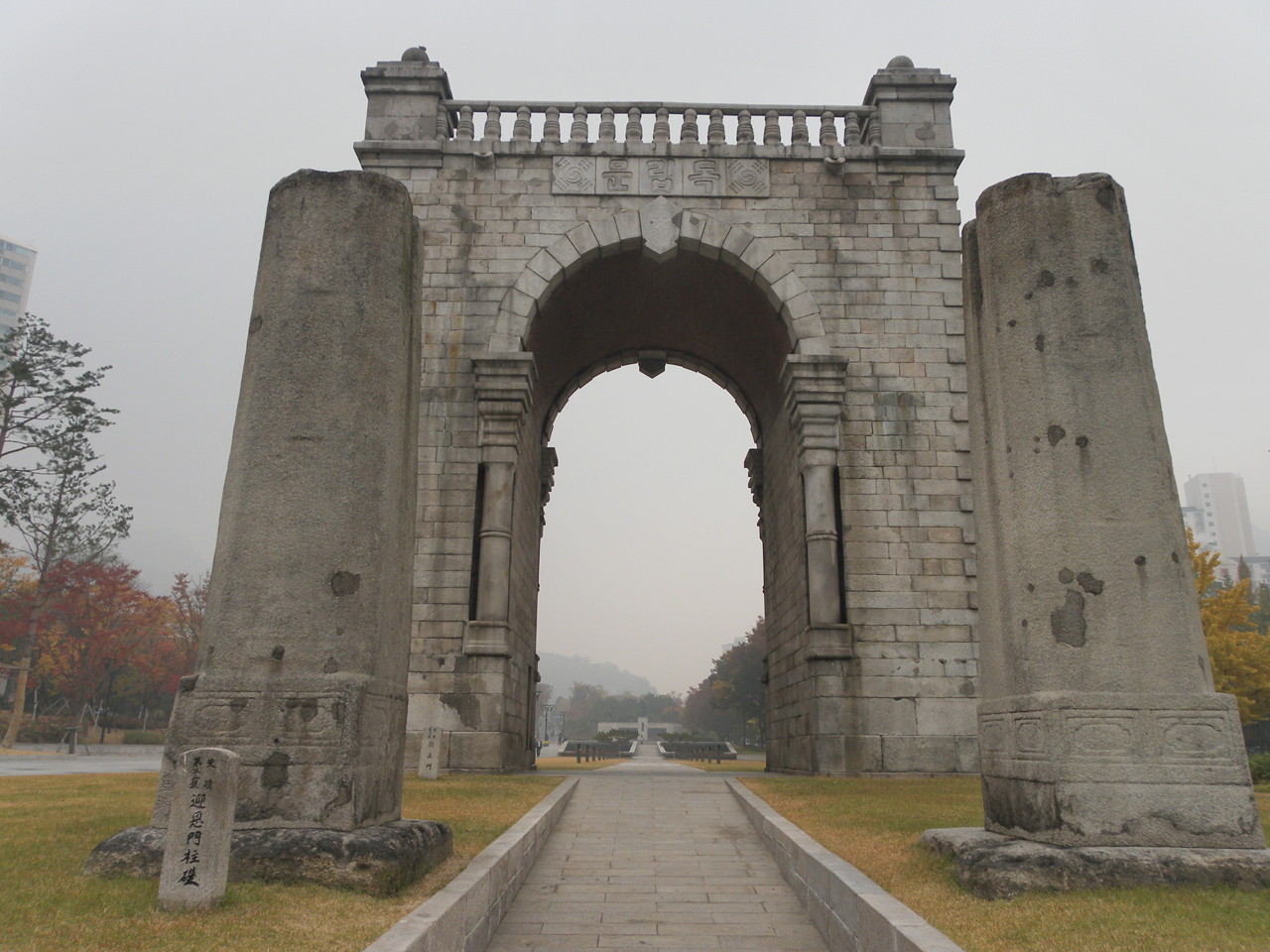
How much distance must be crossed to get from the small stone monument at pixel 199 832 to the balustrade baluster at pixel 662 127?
13511 millimetres

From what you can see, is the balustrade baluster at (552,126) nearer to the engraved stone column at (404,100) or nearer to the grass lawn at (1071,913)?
the engraved stone column at (404,100)

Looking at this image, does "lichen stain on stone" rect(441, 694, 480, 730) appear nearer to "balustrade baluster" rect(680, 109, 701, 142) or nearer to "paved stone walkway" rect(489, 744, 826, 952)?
"paved stone walkway" rect(489, 744, 826, 952)

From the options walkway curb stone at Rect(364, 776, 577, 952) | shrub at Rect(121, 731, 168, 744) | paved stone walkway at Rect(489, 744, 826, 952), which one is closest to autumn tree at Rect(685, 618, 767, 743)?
shrub at Rect(121, 731, 168, 744)

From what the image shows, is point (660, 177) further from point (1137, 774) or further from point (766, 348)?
point (1137, 774)

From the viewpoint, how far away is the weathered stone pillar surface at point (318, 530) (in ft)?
16.0

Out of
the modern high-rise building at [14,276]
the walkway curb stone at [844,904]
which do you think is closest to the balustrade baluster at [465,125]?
the walkway curb stone at [844,904]

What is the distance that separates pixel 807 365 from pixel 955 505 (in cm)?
317

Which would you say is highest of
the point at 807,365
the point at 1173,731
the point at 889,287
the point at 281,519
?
the point at 889,287

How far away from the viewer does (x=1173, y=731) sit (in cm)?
461

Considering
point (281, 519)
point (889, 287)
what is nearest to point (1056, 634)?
point (281, 519)

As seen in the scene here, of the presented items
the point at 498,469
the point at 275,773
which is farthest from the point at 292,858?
the point at 498,469

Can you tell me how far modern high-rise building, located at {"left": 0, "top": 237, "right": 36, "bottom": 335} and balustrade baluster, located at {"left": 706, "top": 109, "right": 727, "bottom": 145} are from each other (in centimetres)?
13582

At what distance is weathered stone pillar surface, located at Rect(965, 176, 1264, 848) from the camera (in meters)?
4.55

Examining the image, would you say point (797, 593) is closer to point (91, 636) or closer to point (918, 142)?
point (918, 142)
